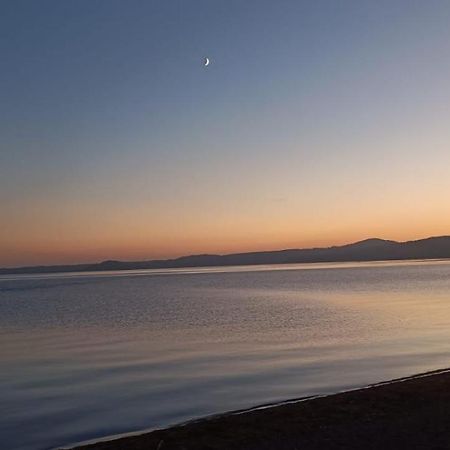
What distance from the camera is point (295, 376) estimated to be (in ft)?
58.1

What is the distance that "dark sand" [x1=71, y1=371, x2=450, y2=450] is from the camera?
1016cm

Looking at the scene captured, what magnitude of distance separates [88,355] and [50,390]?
21.7 ft

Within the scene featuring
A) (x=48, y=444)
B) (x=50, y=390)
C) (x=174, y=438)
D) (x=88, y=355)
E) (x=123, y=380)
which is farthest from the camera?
(x=88, y=355)

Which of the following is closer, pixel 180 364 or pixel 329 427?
pixel 329 427

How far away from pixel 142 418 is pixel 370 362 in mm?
9034

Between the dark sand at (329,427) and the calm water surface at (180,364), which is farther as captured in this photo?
the calm water surface at (180,364)

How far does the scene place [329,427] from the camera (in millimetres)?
11195

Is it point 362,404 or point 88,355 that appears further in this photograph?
point 88,355

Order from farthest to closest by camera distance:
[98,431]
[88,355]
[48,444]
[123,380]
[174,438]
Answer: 1. [88,355]
2. [123,380]
3. [98,431]
4. [48,444]
5. [174,438]

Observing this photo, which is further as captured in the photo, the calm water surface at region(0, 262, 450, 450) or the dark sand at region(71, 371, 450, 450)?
the calm water surface at region(0, 262, 450, 450)

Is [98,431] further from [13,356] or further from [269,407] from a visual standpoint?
[13,356]

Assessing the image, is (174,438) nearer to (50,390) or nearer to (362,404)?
(362,404)

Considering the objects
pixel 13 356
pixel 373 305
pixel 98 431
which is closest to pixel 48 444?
pixel 98 431

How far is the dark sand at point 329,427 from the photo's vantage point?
33.3 ft
